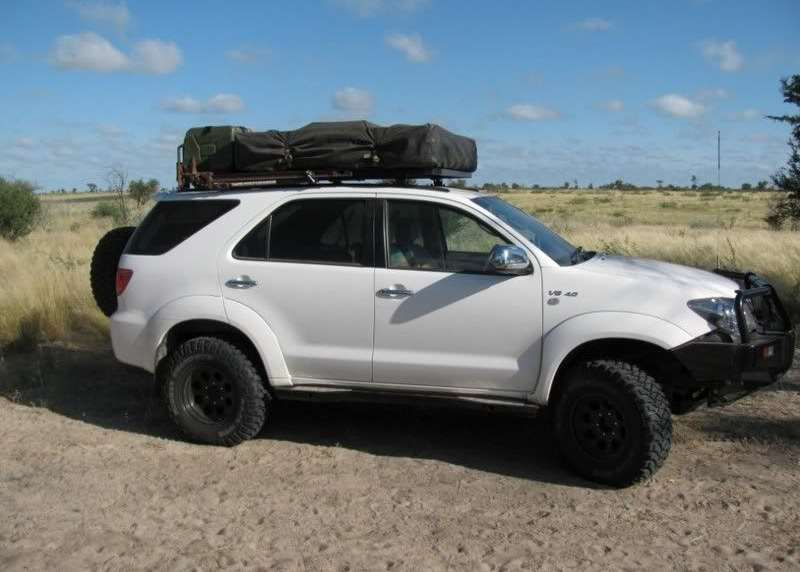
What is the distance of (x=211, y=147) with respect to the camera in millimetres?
6133

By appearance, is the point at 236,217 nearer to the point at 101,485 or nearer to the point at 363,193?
the point at 363,193

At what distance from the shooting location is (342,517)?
14.9 ft

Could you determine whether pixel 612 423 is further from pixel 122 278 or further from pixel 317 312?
pixel 122 278

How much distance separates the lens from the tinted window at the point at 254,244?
18.8 ft

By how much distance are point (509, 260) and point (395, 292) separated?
810 mm

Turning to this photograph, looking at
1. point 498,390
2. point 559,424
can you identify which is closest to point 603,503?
point 559,424

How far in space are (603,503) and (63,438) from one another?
403 cm

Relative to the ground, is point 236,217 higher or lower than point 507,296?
higher

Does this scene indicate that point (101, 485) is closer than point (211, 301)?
Yes

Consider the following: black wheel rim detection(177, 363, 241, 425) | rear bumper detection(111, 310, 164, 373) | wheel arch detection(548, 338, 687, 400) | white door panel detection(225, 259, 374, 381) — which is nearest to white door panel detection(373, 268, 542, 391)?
white door panel detection(225, 259, 374, 381)

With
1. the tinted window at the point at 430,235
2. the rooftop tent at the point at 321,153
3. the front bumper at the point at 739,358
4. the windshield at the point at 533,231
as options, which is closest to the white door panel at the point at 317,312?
the tinted window at the point at 430,235

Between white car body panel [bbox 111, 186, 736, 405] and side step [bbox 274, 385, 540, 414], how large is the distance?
1.8 inches

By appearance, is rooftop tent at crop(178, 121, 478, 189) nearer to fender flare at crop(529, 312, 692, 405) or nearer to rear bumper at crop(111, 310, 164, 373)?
rear bumper at crop(111, 310, 164, 373)

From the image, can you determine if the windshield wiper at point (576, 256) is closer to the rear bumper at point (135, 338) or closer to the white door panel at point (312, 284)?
the white door panel at point (312, 284)
